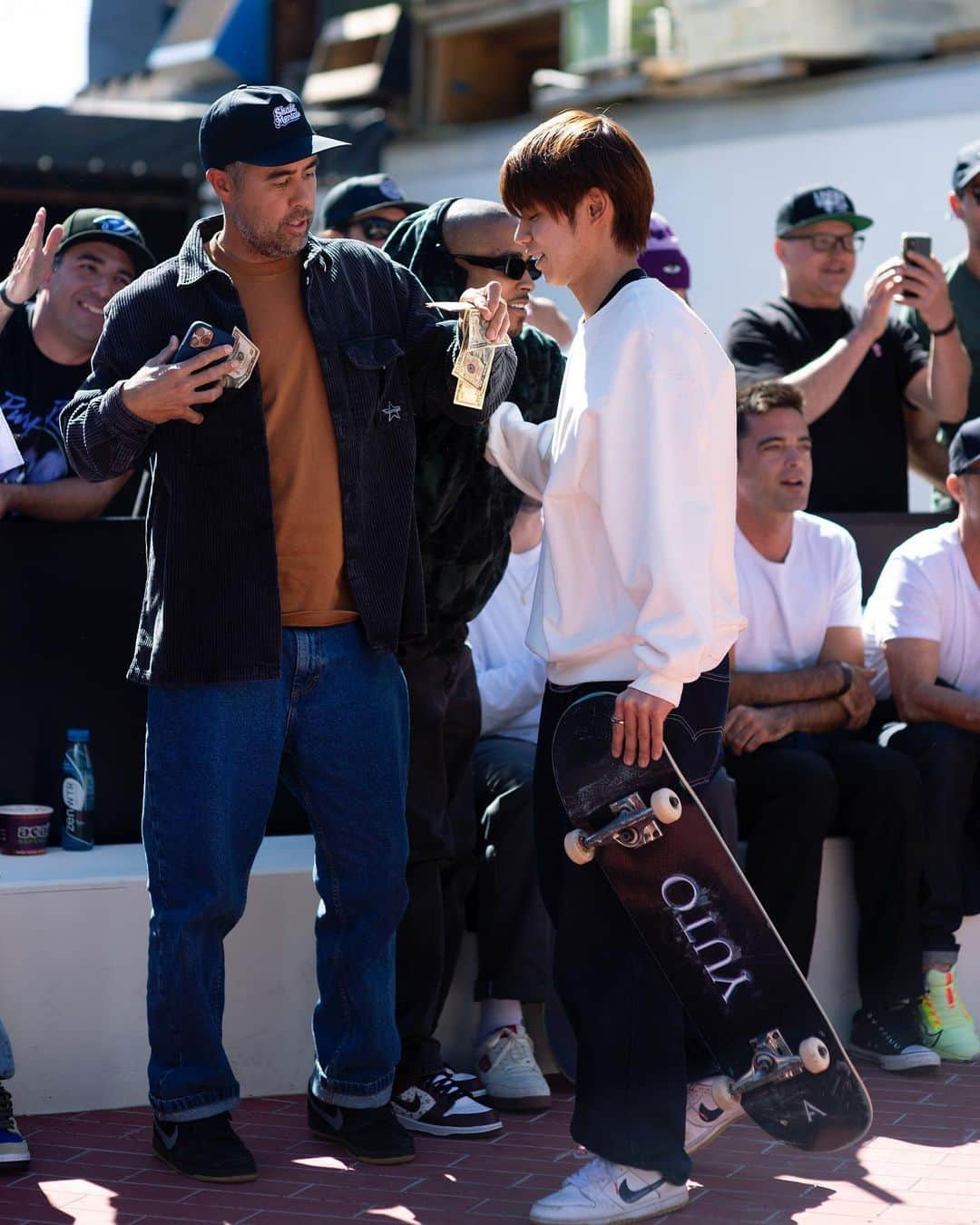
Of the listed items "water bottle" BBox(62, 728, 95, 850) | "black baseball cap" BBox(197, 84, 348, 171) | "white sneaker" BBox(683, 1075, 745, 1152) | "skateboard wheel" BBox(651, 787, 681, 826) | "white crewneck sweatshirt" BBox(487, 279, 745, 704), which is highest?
"black baseball cap" BBox(197, 84, 348, 171)

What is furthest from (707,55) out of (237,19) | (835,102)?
(237,19)

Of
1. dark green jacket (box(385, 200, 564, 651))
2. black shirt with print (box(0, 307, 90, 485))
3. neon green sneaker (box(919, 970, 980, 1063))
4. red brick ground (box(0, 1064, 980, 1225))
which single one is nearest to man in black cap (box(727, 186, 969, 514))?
neon green sneaker (box(919, 970, 980, 1063))

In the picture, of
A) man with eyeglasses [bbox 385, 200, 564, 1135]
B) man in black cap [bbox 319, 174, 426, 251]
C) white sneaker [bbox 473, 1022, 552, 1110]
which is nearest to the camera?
man with eyeglasses [bbox 385, 200, 564, 1135]

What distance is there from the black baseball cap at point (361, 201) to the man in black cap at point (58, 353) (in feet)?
2.64

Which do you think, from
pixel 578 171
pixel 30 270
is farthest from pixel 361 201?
pixel 578 171

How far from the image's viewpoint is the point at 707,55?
1222 centimetres

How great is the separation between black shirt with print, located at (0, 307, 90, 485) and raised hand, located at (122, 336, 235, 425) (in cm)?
131

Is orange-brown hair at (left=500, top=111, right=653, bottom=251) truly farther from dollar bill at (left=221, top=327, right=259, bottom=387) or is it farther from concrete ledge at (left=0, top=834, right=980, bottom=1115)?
concrete ledge at (left=0, top=834, right=980, bottom=1115)

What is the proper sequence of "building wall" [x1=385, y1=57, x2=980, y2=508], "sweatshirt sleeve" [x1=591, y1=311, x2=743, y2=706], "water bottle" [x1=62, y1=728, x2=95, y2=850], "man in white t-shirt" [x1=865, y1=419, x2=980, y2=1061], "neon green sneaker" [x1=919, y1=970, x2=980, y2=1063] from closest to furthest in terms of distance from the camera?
"sweatshirt sleeve" [x1=591, y1=311, x2=743, y2=706] < "water bottle" [x1=62, y1=728, x2=95, y2=850] < "neon green sneaker" [x1=919, y1=970, x2=980, y2=1063] < "man in white t-shirt" [x1=865, y1=419, x2=980, y2=1061] < "building wall" [x1=385, y1=57, x2=980, y2=508]

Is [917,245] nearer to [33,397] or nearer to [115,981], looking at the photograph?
[33,397]

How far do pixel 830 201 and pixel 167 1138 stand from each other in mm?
3658

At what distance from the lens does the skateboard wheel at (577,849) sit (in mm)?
3127

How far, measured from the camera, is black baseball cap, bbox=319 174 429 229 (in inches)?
216

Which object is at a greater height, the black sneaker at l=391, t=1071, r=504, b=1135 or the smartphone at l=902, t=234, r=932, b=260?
the smartphone at l=902, t=234, r=932, b=260
